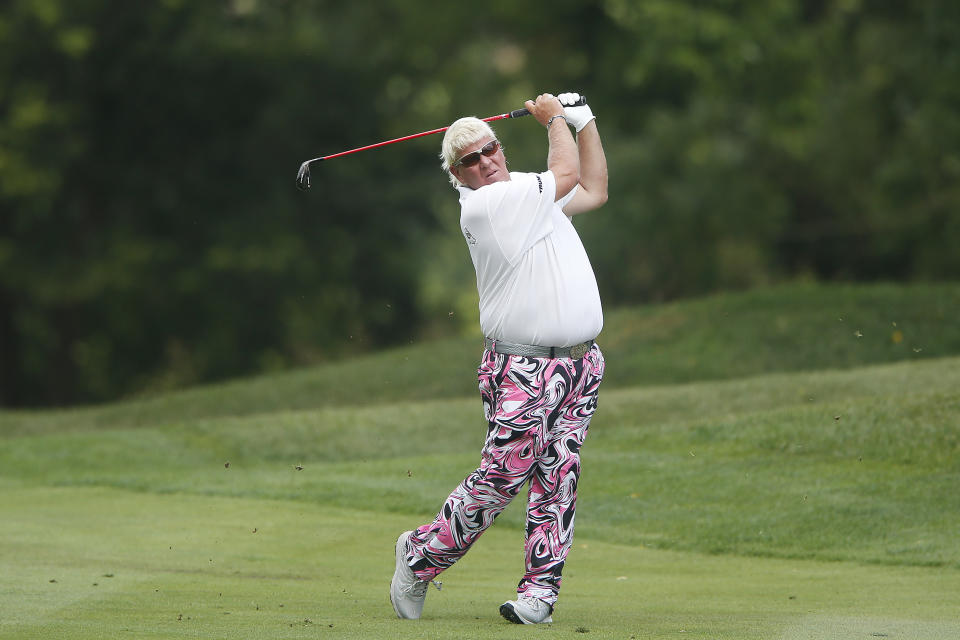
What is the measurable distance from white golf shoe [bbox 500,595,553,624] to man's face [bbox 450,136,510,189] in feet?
5.47

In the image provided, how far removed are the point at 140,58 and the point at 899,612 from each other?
23169mm

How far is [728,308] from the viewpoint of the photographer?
20141mm

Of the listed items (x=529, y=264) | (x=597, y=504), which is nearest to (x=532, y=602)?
(x=529, y=264)

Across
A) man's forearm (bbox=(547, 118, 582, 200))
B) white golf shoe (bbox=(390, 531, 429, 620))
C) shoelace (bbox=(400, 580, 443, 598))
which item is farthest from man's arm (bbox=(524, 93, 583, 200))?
shoelace (bbox=(400, 580, 443, 598))

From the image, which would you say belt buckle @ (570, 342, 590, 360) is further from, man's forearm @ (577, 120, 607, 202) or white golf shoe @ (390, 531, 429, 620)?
white golf shoe @ (390, 531, 429, 620)

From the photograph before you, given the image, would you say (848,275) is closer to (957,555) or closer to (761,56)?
(761,56)

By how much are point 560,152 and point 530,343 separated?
29.8 inches

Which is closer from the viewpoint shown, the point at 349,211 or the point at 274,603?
the point at 274,603

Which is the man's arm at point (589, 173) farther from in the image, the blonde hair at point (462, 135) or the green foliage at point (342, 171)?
the green foliage at point (342, 171)

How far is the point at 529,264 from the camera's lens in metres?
5.37

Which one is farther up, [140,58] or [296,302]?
[140,58]

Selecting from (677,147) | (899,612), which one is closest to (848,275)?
(677,147)

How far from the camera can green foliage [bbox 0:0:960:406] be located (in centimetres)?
2598

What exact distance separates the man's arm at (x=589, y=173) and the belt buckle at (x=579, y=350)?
0.55m
